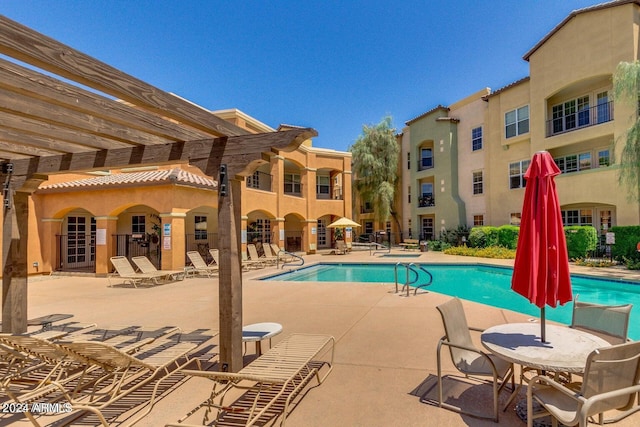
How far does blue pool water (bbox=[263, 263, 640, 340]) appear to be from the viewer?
9.18m

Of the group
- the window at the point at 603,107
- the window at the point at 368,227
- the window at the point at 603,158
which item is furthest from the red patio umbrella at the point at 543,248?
the window at the point at 368,227

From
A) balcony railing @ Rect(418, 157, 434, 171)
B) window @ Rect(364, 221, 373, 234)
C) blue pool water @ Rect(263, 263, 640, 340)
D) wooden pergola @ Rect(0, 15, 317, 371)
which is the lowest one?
blue pool water @ Rect(263, 263, 640, 340)

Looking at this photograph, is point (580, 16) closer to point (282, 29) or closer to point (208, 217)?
point (282, 29)

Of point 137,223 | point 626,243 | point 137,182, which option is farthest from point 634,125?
point 137,223

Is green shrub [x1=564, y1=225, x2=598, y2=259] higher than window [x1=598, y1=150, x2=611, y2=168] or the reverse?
the reverse

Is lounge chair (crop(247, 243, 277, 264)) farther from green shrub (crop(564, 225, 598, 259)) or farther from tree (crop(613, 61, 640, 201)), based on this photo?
tree (crop(613, 61, 640, 201))

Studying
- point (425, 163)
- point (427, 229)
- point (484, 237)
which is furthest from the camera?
point (425, 163)

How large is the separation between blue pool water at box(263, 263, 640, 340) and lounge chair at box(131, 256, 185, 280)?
3.43 metres

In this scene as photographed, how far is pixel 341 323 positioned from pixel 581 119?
20.2m

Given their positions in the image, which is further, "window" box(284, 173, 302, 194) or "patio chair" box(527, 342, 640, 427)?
"window" box(284, 173, 302, 194)

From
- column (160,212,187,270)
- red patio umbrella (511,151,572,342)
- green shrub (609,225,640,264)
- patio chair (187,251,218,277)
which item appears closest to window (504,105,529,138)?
green shrub (609,225,640,264)

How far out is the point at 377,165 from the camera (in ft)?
99.9

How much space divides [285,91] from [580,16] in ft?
55.9

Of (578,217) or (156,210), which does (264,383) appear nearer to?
(156,210)
